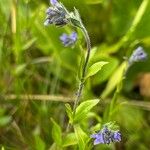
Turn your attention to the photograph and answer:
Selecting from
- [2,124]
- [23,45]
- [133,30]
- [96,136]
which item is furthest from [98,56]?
[96,136]

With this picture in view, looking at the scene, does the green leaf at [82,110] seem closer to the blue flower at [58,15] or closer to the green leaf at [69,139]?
the green leaf at [69,139]

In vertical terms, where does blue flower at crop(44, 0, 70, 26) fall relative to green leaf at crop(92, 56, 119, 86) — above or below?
above

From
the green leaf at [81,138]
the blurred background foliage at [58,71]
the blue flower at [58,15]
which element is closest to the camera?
the blue flower at [58,15]

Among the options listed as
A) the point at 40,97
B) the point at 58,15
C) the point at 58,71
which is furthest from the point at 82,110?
the point at 58,71

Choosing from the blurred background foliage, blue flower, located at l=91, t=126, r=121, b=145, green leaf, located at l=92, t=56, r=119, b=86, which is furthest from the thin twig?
blue flower, located at l=91, t=126, r=121, b=145

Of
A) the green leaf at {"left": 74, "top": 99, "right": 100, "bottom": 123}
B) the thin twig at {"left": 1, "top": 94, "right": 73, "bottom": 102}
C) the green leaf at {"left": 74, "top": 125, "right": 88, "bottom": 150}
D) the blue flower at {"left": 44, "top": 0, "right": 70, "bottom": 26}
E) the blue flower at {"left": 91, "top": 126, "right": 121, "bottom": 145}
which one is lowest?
the thin twig at {"left": 1, "top": 94, "right": 73, "bottom": 102}

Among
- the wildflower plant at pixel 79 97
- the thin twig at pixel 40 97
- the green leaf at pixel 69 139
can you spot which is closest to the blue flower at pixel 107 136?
the wildflower plant at pixel 79 97

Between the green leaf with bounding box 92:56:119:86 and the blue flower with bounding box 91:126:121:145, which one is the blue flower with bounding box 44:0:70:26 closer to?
the blue flower with bounding box 91:126:121:145

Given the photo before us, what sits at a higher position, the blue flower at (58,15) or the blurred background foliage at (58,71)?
the blue flower at (58,15)
